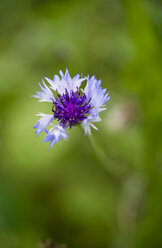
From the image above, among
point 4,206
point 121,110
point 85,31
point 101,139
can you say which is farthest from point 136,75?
point 4,206

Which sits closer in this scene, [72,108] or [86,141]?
[72,108]

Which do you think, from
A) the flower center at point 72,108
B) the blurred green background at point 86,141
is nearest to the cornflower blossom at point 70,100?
the flower center at point 72,108

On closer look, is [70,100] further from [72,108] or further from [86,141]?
[86,141]

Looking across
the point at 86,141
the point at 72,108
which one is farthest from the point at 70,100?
the point at 86,141

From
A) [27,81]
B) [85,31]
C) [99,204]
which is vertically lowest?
[99,204]

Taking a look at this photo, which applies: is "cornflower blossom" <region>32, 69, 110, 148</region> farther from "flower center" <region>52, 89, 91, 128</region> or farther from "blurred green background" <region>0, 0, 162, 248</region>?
"blurred green background" <region>0, 0, 162, 248</region>

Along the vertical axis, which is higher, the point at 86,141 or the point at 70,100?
the point at 86,141

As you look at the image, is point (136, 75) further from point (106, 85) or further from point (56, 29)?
point (56, 29)

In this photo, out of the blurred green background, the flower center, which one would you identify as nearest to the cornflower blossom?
the flower center
